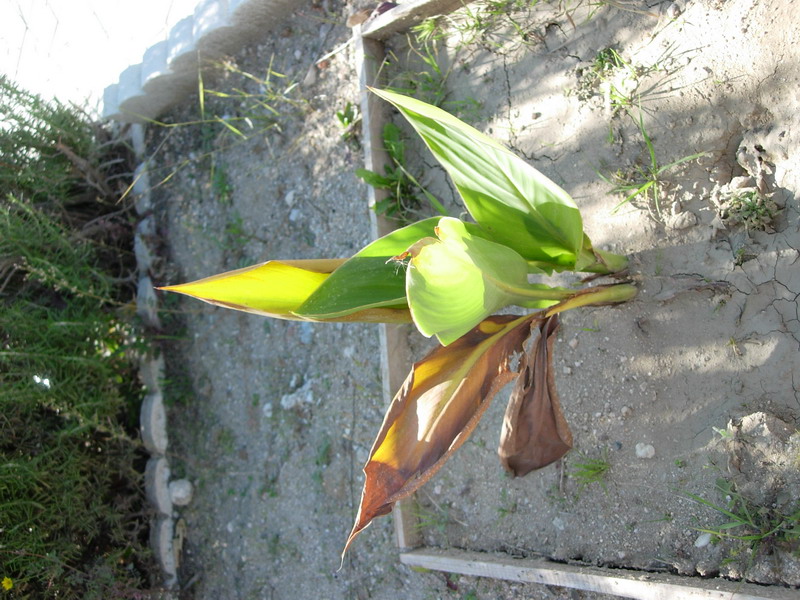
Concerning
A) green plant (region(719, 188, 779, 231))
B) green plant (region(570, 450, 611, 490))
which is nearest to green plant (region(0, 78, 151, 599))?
green plant (region(570, 450, 611, 490))

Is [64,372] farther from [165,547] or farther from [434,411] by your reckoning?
[434,411]

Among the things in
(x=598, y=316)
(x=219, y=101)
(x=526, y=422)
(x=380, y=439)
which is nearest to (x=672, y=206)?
(x=598, y=316)

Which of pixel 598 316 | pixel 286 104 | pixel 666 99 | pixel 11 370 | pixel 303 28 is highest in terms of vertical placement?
pixel 303 28

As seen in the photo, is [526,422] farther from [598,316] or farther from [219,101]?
[219,101]

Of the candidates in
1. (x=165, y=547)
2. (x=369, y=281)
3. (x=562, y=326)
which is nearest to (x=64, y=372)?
(x=165, y=547)

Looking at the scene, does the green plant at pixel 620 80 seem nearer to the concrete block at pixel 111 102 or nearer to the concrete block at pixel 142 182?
the concrete block at pixel 142 182

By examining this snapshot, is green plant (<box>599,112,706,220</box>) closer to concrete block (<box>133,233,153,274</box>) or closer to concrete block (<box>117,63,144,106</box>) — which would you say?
concrete block (<box>133,233,153,274</box>)
